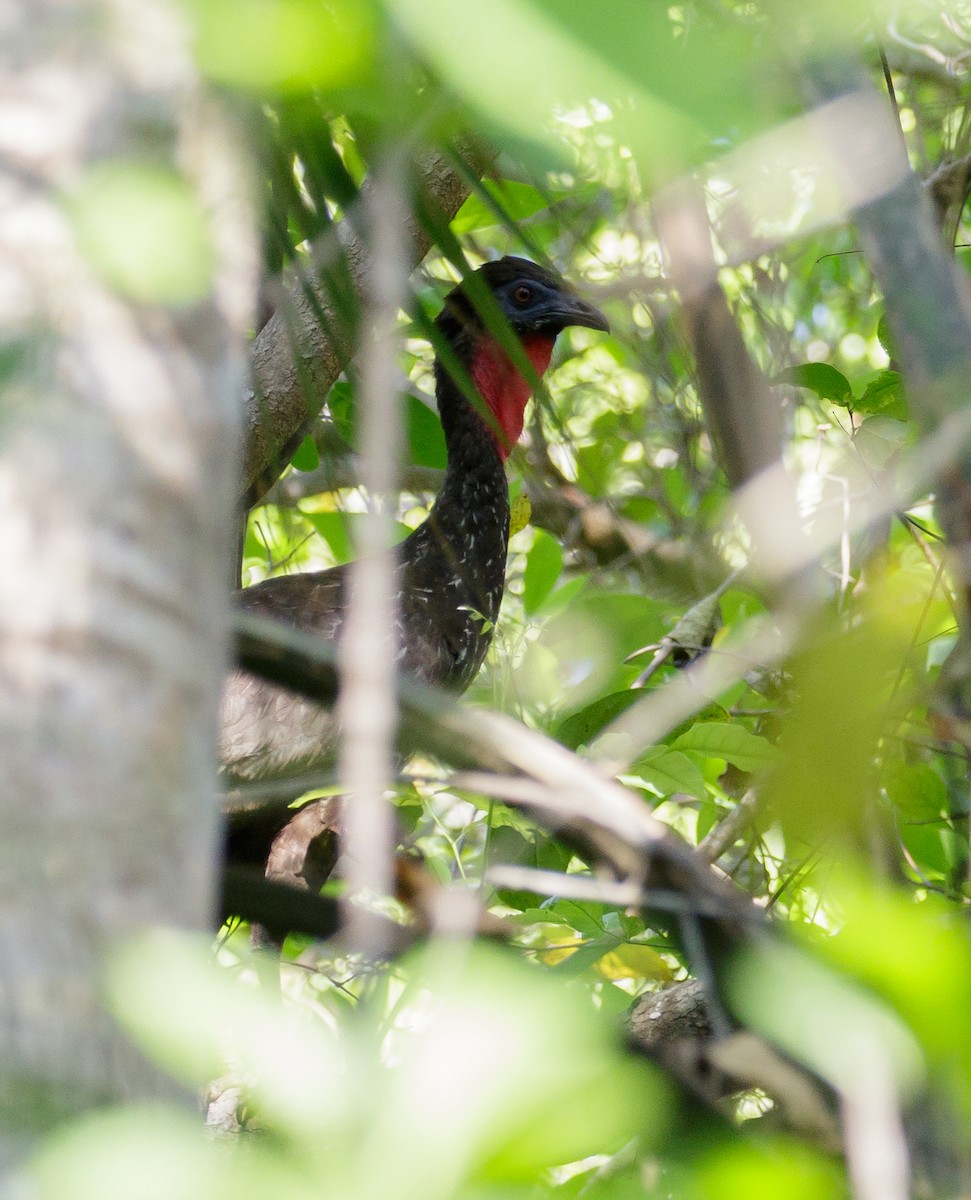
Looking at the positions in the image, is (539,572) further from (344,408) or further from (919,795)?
(919,795)

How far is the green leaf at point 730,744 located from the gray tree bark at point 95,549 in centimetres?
118

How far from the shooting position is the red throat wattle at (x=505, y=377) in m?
3.09

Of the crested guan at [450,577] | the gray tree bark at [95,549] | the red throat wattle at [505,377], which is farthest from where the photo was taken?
the red throat wattle at [505,377]

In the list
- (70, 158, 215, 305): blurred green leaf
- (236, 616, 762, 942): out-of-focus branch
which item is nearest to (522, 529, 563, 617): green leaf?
(236, 616, 762, 942): out-of-focus branch

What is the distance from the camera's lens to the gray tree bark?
48 cm

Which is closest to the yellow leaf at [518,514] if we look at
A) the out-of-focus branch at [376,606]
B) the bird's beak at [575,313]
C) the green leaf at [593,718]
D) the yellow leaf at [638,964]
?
the bird's beak at [575,313]

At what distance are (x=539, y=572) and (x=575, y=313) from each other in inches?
33.0

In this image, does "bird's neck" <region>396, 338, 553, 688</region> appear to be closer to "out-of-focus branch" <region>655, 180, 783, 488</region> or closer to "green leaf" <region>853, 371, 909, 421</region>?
"green leaf" <region>853, 371, 909, 421</region>

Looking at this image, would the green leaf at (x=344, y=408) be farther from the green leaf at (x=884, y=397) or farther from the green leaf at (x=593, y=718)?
the green leaf at (x=884, y=397)

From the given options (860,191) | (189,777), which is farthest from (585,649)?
(189,777)

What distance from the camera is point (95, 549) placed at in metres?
0.52

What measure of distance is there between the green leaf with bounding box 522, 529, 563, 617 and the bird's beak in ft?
2.40

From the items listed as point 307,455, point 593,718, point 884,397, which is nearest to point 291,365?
point 307,455

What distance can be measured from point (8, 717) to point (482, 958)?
0.77ft
